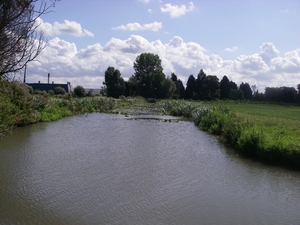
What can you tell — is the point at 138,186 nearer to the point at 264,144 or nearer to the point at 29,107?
the point at 264,144

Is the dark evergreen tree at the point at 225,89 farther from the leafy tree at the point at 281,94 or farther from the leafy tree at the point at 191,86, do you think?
the leafy tree at the point at 281,94

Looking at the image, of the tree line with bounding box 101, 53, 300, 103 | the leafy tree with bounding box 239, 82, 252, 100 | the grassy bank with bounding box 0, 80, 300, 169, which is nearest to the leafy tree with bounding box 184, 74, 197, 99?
the tree line with bounding box 101, 53, 300, 103

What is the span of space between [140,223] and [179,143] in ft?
32.0

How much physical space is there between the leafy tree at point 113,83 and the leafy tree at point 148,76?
653 cm

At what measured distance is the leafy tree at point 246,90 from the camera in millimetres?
67938

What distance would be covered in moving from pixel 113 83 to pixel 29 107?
43.3 metres

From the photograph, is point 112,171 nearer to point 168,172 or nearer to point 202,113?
point 168,172

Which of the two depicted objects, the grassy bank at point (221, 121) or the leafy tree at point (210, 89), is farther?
the leafy tree at point (210, 89)

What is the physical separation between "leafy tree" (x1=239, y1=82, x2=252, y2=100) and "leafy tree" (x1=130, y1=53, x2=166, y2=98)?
658 inches

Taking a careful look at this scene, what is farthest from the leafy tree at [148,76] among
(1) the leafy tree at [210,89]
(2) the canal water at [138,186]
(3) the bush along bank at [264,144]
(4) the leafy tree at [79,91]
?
(2) the canal water at [138,186]

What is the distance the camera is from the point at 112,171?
10242 mm

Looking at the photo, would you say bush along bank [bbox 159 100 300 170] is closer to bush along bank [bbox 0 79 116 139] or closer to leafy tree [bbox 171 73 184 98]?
bush along bank [bbox 0 79 116 139]

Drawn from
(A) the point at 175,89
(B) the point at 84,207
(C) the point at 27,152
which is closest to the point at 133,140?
(C) the point at 27,152

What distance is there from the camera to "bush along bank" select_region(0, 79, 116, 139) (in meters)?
15.1
